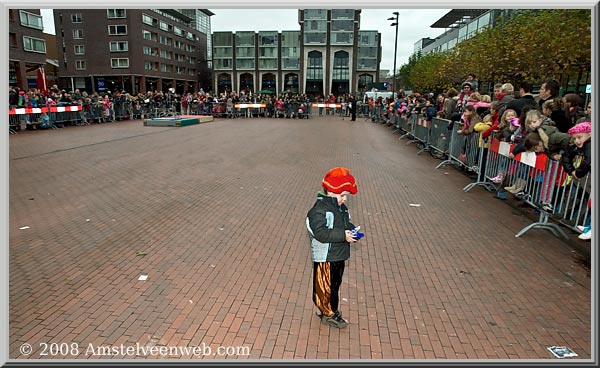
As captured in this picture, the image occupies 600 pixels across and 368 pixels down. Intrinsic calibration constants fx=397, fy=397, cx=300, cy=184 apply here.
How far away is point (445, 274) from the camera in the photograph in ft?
15.3

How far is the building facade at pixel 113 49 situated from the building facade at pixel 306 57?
15.1 m

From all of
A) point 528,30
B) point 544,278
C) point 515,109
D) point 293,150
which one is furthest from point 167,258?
point 528,30

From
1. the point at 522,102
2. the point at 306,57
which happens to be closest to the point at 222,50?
the point at 306,57

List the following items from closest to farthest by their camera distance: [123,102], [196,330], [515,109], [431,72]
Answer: [196,330] < [515,109] < [123,102] < [431,72]

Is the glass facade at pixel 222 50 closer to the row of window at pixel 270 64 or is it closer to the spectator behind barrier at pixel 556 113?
the row of window at pixel 270 64

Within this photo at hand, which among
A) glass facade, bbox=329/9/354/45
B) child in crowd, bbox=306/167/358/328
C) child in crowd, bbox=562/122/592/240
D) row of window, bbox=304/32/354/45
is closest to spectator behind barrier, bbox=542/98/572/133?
child in crowd, bbox=562/122/592/240

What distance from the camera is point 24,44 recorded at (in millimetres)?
45281

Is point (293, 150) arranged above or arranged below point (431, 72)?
below

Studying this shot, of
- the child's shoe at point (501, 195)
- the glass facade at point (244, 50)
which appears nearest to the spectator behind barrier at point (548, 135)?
the child's shoe at point (501, 195)

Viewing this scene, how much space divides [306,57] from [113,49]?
37.0m

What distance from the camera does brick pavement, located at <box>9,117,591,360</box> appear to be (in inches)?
136

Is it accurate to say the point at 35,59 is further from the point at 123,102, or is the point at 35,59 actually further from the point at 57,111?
the point at 57,111

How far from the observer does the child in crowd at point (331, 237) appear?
319 cm

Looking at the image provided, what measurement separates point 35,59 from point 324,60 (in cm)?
5209
